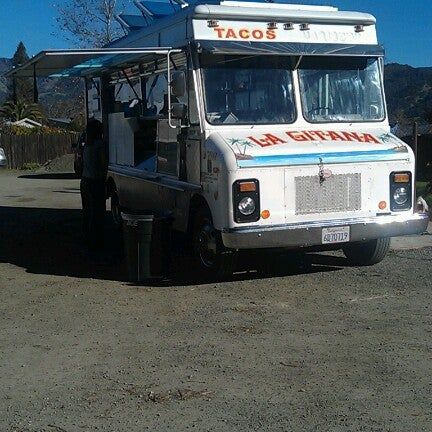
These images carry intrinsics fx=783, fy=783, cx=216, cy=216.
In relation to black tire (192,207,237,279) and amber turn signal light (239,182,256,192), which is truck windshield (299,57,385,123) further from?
black tire (192,207,237,279)

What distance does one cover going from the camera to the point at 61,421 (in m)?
5.03

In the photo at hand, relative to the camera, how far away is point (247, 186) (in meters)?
8.30

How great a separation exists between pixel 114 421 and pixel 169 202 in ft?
17.3

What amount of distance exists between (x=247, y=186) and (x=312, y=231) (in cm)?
90


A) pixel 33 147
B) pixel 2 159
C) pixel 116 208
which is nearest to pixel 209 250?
pixel 116 208

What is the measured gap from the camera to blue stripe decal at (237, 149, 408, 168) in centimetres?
831

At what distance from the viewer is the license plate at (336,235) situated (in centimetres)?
862

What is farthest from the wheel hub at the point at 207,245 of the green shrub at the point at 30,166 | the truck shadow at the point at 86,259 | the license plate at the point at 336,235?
the green shrub at the point at 30,166

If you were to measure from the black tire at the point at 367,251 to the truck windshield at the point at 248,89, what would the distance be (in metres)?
1.88

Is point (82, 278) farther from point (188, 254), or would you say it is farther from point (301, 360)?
point (301, 360)

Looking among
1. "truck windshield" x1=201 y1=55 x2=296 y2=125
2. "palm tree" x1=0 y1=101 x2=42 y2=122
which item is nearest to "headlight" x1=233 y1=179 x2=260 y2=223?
"truck windshield" x1=201 y1=55 x2=296 y2=125

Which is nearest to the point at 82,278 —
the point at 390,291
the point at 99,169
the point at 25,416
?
the point at 99,169

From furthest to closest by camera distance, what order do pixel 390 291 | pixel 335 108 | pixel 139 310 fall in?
pixel 335 108
pixel 390 291
pixel 139 310

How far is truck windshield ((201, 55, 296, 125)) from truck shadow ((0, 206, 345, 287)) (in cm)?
192
